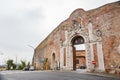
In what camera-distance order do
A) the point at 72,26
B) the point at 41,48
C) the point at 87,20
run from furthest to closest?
the point at 41,48 < the point at 72,26 < the point at 87,20

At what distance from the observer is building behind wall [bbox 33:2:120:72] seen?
19844 millimetres

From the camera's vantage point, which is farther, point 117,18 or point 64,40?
point 64,40

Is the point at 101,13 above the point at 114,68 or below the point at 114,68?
above

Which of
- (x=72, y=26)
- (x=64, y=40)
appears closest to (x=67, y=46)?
(x=64, y=40)

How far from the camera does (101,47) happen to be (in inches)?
824

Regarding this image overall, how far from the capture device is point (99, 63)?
2086cm

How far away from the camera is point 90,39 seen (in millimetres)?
22625

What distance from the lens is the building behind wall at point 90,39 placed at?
65.1ft

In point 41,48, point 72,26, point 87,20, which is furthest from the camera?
point 41,48

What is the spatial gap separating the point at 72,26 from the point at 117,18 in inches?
287

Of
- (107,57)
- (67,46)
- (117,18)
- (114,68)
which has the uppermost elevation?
(117,18)

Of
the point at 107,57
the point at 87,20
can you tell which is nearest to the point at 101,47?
the point at 107,57

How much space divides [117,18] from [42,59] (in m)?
15.8

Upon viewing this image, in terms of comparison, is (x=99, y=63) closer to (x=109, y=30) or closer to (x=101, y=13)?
(x=109, y=30)
